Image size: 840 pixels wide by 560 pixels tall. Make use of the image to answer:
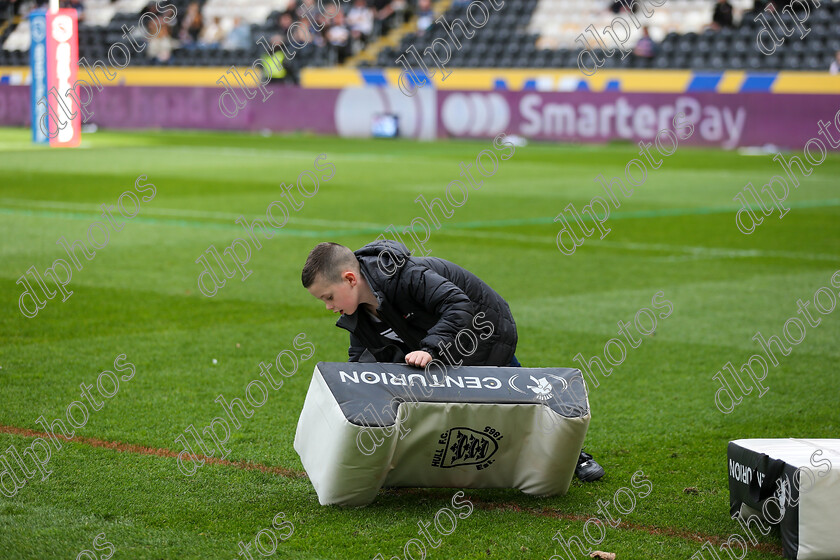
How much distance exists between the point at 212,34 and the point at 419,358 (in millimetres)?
39063

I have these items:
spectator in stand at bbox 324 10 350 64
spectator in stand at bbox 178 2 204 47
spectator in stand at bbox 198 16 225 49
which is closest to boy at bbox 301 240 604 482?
spectator in stand at bbox 324 10 350 64

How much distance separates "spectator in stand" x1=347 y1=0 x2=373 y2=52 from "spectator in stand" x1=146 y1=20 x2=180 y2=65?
22.0ft

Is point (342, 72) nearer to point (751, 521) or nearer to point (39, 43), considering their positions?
point (39, 43)

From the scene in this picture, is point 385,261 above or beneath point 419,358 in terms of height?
above

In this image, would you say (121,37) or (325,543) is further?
(121,37)

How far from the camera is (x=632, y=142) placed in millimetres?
29016

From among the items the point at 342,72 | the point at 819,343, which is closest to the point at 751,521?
the point at 819,343

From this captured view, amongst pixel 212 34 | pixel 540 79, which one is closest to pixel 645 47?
pixel 540 79

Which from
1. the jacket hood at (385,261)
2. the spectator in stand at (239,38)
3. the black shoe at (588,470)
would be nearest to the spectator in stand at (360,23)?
the spectator in stand at (239,38)

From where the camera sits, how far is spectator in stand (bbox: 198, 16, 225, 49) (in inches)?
1629

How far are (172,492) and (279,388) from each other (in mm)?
1992

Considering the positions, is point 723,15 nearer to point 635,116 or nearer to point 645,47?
point 645,47

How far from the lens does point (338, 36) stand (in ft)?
125

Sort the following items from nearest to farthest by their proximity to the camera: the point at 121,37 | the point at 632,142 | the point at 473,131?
the point at 632,142
the point at 473,131
the point at 121,37
